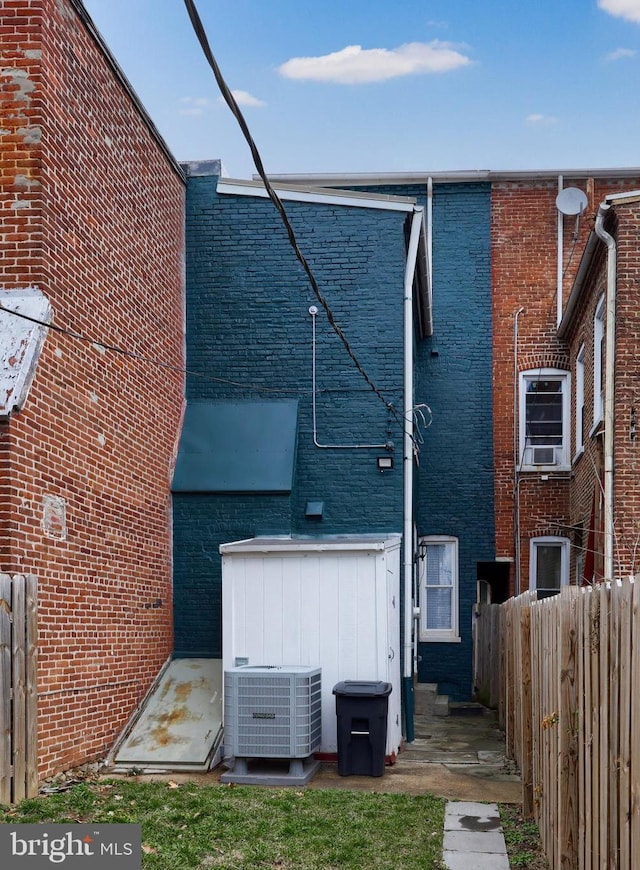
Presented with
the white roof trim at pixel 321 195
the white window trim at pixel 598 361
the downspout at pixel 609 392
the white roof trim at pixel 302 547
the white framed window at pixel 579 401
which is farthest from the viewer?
the white framed window at pixel 579 401

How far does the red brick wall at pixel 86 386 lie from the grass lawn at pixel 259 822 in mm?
1246

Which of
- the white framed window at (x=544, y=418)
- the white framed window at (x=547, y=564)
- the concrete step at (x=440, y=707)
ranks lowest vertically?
the concrete step at (x=440, y=707)

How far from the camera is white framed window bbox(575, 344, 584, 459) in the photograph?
52.7 ft

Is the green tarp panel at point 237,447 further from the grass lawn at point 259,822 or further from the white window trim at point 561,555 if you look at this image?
the white window trim at point 561,555

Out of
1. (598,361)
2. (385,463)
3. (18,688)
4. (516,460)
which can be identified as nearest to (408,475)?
(385,463)

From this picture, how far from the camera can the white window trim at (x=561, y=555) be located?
17.9 meters

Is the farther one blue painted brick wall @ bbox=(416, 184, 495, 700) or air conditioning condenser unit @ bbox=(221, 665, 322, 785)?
blue painted brick wall @ bbox=(416, 184, 495, 700)

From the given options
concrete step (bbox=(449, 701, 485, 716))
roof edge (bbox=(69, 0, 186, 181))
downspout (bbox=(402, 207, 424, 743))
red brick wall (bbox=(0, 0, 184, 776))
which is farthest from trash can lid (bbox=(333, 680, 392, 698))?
roof edge (bbox=(69, 0, 186, 181))

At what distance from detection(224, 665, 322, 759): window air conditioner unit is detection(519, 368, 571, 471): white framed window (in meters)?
9.07

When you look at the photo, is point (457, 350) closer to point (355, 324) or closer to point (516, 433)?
point (516, 433)

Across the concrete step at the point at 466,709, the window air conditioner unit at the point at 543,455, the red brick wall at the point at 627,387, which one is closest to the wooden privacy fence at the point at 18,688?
the red brick wall at the point at 627,387

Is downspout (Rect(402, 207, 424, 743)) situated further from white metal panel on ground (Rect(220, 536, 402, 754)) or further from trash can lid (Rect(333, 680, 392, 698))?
trash can lid (Rect(333, 680, 392, 698))

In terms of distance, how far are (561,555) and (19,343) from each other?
1187 cm

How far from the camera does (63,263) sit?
9.66 meters
